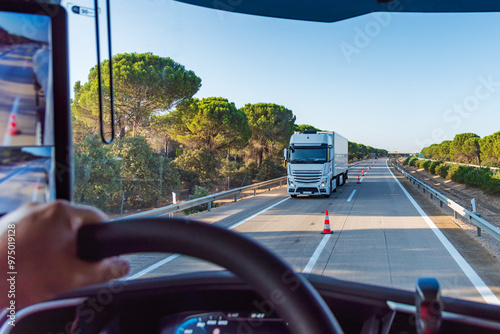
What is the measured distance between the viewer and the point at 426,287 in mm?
1157

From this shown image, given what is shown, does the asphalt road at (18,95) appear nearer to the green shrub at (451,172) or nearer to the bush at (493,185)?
the bush at (493,185)

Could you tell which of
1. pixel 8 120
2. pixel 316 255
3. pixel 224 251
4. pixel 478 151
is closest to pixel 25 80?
pixel 8 120

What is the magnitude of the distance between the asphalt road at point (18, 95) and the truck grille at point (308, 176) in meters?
17.5

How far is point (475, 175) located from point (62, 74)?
27619 millimetres

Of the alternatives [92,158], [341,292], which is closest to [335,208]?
[92,158]

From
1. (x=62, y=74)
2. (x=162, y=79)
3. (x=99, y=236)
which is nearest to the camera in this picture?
(x=99, y=236)

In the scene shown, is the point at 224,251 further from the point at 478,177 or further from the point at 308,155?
the point at 478,177

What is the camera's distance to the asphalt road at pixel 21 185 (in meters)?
1.67

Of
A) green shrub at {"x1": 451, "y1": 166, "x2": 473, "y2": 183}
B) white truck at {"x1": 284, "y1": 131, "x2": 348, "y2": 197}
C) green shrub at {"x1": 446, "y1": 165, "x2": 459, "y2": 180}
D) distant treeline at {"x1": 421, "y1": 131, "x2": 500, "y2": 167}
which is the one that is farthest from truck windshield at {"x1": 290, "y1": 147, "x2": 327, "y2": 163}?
green shrub at {"x1": 446, "y1": 165, "x2": 459, "y2": 180}

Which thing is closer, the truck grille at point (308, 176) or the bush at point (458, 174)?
the truck grille at point (308, 176)

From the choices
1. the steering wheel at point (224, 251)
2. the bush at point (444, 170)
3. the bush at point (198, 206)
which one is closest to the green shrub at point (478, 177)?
the bush at point (444, 170)

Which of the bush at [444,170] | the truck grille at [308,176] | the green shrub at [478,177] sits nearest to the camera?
the truck grille at [308,176]

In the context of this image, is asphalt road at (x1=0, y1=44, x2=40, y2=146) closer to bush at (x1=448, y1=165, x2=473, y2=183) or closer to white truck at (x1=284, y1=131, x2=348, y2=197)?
white truck at (x1=284, y1=131, x2=348, y2=197)

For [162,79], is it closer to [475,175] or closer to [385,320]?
[385,320]
